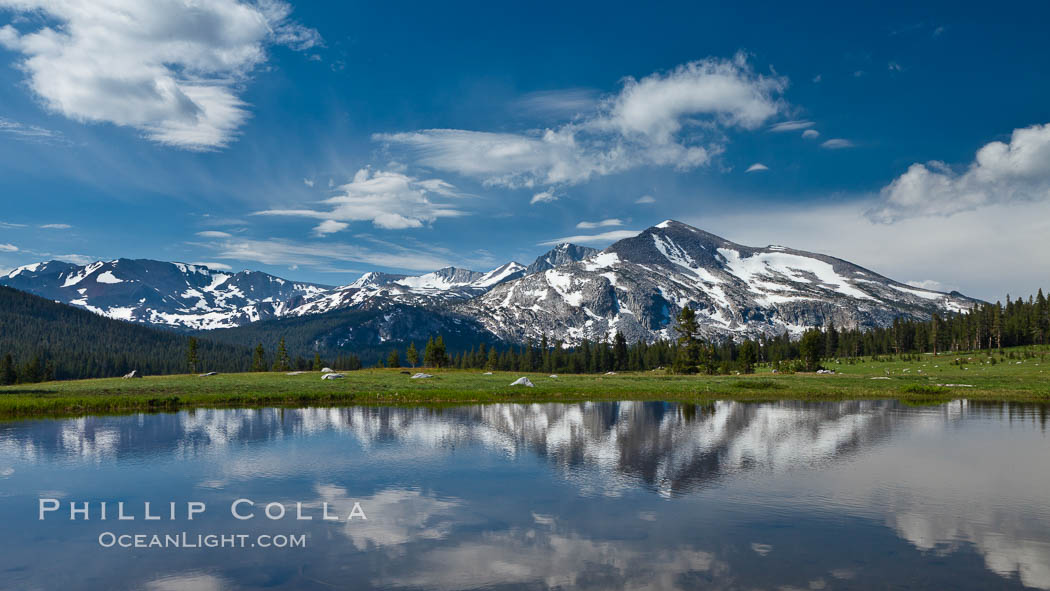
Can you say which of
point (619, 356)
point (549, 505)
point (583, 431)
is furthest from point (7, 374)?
point (549, 505)

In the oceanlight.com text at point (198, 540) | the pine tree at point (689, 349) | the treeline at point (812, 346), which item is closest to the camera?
the oceanlight.com text at point (198, 540)

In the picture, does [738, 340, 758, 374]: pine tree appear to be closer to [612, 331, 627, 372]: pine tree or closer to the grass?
the grass

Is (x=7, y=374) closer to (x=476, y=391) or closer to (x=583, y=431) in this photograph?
(x=476, y=391)

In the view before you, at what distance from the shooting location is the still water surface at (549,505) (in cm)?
1688

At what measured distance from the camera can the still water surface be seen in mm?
16875

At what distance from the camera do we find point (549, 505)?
78.7 feet

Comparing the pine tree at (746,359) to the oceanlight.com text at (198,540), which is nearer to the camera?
the oceanlight.com text at (198,540)

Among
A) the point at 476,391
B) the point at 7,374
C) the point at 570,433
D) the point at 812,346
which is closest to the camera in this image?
the point at 570,433

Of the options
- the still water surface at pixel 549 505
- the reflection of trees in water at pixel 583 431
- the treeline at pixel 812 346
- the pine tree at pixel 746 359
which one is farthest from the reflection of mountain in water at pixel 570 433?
the pine tree at pixel 746 359

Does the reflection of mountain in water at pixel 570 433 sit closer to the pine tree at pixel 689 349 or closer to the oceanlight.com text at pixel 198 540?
the oceanlight.com text at pixel 198 540

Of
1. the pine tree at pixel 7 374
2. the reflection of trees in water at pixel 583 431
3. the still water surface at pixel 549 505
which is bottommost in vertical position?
the pine tree at pixel 7 374

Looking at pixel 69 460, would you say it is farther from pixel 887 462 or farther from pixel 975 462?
pixel 975 462

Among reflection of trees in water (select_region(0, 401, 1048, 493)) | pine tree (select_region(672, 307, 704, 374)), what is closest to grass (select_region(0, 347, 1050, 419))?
reflection of trees in water (select_region(0, 401, 1048, 493))

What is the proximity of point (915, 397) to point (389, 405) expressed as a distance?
65.9m
